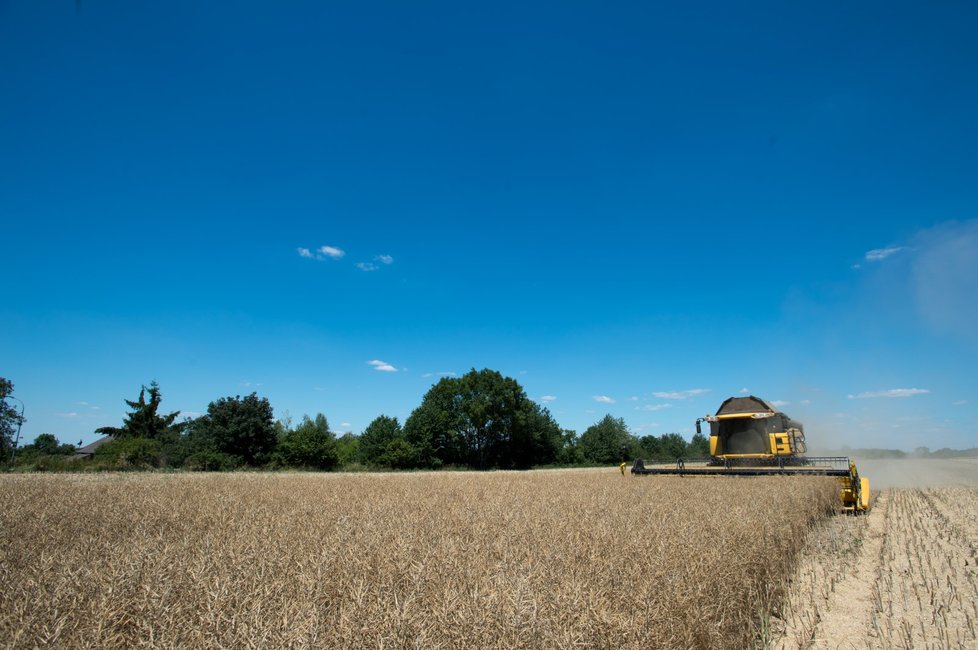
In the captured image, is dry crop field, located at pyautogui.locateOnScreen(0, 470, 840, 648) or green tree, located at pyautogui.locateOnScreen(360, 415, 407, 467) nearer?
dry crop field, located at pyautogui.locateOnScreen(0, 470, 840, 648)

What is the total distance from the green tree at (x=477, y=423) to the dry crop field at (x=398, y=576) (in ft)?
140

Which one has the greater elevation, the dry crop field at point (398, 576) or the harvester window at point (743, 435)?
the harvester window at point (743, 435)

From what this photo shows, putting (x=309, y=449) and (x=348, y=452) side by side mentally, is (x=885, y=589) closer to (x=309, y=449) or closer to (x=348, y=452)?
(x=309, y=449)

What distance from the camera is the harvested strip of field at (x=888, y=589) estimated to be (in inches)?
192

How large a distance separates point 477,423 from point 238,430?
22849 mm

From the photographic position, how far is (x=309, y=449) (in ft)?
134

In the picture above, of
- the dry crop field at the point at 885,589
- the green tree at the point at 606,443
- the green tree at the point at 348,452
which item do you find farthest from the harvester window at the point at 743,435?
the green tree at the point at 606,443

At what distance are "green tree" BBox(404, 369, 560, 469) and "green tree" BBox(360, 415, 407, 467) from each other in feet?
4.18

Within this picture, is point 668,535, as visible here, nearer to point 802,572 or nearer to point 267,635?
point 802,572

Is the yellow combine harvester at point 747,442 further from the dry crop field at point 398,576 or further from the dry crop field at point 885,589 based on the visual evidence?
the dry crop field at point 398,576

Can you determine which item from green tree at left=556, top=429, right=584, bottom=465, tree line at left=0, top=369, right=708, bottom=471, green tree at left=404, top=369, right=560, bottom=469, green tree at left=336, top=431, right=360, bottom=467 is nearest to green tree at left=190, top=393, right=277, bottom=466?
tree line at left=0, top=369, right=708, bottom=471

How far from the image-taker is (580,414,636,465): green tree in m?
63.1

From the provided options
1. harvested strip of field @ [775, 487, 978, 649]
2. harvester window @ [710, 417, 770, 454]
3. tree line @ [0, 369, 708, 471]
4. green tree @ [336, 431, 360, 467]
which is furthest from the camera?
green tree @ [336, 431, 360, 467]

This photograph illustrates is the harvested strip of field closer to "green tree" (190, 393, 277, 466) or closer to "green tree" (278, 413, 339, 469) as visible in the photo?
"green tree" (278, 413, 339, 469)
